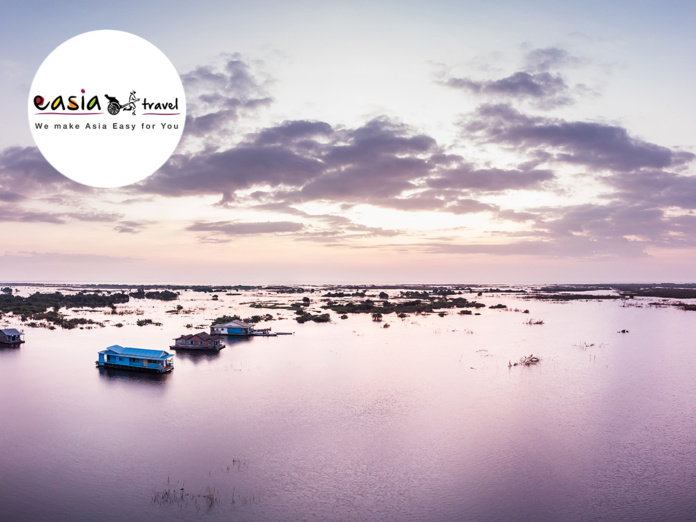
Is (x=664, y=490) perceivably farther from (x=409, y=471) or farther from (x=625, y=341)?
(x=625, y=341)

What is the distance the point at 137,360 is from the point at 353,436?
29.2 metres

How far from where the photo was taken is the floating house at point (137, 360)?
48.0 m

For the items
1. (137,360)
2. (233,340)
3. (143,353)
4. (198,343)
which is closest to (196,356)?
(198,343)

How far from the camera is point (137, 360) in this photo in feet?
160

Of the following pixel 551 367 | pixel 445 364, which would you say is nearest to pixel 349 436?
pixel 445 364

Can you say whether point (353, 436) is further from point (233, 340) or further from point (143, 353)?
point (233, 340)

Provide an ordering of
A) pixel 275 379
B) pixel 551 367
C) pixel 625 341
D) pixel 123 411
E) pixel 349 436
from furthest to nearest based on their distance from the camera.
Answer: pixel 625 341, pixel 551 367, pixel 275 379, pixel 123 411, pixel 349 436

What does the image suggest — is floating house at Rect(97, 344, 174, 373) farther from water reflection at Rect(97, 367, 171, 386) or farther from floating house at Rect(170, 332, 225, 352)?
floating house at Rect(170, 332, 225, 352)

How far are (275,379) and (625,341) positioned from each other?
4981 centimetres

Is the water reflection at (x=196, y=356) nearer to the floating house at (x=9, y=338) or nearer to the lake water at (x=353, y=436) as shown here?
the lake water at (x=353, y=436)

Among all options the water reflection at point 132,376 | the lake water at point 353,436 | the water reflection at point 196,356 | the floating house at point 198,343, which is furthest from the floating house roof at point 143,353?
→ the floating house at point 198,343

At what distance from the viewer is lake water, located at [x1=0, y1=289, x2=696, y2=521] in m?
21.8

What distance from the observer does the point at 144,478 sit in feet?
78.6

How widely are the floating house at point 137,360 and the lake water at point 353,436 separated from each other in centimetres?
126
